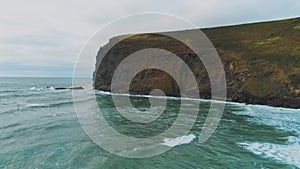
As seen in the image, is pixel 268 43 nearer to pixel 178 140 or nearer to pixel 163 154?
pixel 178 140

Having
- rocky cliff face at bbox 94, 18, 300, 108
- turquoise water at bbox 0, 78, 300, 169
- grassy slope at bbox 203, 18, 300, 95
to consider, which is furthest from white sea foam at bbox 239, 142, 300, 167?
grassy slope at bbox 203, 18, 300, 95

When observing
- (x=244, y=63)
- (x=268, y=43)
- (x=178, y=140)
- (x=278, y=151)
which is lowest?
(x=178, y=140)

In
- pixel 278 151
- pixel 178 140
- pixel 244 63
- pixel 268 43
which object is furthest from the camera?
pixel 268 43

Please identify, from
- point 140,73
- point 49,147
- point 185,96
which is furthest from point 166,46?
point 49,147

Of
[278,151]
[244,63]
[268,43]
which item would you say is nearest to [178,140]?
[278,151]

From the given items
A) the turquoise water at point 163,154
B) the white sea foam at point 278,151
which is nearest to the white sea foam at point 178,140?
the turquoise water at point 163,154

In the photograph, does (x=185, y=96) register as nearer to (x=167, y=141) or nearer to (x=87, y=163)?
(x=167, y=141)

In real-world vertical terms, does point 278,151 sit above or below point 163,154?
above
